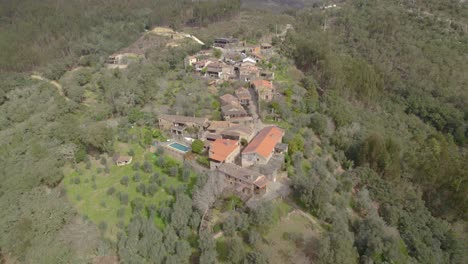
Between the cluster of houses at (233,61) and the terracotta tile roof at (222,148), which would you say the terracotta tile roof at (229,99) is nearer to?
the cluster of houses at (233,61)

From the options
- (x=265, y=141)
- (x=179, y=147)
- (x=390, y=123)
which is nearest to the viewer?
(x=265, y=141)

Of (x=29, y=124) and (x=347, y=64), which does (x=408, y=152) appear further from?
(x=29, y=124)

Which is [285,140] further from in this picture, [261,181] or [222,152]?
[261,181]

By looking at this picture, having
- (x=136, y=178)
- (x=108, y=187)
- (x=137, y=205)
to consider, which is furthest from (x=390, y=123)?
(x=108, y=187)

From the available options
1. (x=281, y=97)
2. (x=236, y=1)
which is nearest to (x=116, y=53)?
(x=236, y=1)

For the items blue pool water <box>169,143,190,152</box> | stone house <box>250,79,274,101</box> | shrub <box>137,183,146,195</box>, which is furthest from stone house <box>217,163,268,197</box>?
stone house <box>250,79,274,101</box>

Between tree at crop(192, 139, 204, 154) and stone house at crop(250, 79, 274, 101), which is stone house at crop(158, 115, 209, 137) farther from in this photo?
stone house at crop(250, 79, 274, 101)

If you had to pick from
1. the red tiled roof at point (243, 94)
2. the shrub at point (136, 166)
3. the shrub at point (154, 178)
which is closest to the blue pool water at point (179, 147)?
the shrub at point (136, 166)
